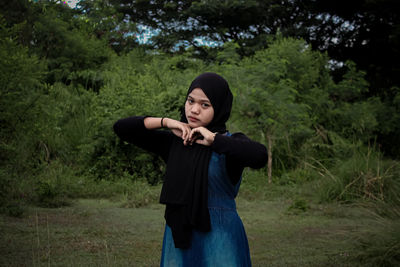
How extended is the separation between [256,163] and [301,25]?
15.7 meters

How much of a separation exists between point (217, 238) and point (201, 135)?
506 millimetres

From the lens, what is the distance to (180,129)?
7.02 feet

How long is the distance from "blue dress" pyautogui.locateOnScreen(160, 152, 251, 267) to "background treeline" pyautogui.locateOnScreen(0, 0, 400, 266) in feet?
8.40

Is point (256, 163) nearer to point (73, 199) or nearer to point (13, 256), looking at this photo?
point (13, 256)

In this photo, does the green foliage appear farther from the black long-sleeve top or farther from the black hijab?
the black hijab

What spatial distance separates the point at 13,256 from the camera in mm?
3975

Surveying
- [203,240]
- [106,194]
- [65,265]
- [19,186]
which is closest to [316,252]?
[65,265]

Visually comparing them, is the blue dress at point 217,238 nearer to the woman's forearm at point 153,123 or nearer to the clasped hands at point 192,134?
the clasped hands at point 192,134

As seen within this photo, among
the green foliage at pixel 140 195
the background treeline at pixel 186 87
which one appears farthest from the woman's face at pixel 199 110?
the green foliage at pixel 140 195

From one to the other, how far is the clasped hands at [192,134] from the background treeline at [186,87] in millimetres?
2825

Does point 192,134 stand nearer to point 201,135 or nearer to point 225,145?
point 201,135

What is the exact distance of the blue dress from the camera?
2.01m

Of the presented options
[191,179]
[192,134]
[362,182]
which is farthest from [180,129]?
[362,182]

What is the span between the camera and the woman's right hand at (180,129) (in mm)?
2061
